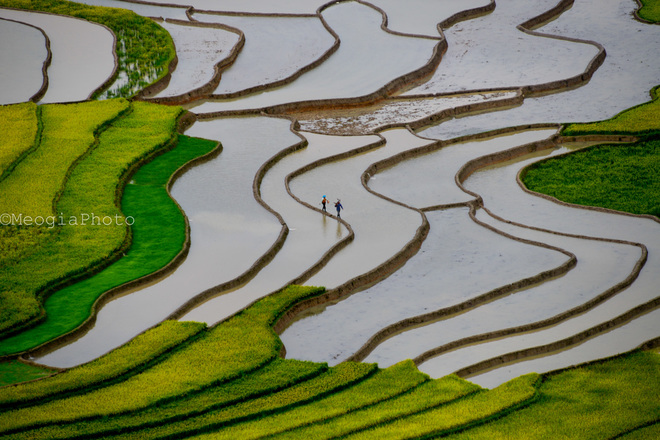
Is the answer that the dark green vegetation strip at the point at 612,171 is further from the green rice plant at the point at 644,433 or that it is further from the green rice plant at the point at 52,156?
the green rice plant at the point at 52,156

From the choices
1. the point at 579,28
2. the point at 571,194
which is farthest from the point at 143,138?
the point at 579,28

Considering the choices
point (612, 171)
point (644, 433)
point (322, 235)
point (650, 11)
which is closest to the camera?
point (644, 433)

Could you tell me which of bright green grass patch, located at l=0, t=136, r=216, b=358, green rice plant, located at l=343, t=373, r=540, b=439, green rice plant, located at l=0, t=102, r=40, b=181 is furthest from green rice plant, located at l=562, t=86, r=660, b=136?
green rice plant, located at l=0, t=102, r=40, b=181

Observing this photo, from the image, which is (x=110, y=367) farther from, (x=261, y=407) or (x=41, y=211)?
(x=41, y=211)

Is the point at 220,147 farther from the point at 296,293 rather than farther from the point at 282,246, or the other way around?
the point at 296,293

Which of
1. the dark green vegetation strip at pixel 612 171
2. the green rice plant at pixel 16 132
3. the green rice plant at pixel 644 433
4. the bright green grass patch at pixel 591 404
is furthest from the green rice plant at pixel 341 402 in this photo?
the green rice plant at pixel 16 132

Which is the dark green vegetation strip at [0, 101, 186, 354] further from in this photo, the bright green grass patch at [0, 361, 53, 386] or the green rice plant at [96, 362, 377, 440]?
the green rice plant at [96, 362, 377, 440]

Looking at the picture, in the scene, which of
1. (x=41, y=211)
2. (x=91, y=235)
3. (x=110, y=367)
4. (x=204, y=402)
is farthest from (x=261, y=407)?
(x=41, y=211)
